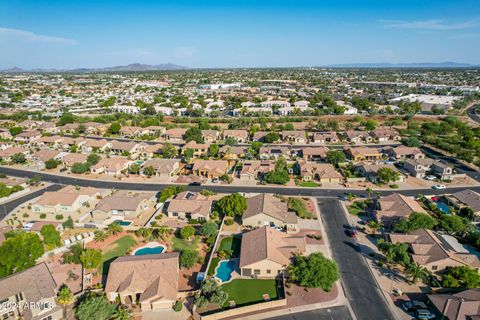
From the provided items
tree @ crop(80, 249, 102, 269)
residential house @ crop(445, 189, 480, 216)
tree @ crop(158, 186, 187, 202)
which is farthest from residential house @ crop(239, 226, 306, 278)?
residential house @ crop(445, 189, 480, 216)

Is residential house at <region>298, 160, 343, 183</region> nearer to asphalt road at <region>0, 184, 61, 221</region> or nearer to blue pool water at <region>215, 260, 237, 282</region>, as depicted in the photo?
blue pool water at <region>215, 260, 237, 282</region>

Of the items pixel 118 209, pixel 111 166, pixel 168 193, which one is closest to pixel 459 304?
pixel 168 193

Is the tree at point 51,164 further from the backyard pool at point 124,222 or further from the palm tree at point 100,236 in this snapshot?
the palm tree at point 100,236

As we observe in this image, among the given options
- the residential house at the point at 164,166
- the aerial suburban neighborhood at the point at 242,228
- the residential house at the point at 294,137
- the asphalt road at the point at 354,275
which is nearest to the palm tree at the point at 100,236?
the aerial suburban neighborhood at the point at 242,228

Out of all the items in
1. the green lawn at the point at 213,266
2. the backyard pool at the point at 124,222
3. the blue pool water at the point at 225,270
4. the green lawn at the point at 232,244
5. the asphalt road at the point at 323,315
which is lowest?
the asphalt road at the point at 323,315

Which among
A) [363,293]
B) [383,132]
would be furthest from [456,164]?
[363,293]

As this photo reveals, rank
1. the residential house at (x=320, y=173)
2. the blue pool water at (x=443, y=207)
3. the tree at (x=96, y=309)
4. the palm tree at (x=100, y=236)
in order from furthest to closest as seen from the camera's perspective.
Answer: the residential house at (x=320, y=173), the blue pool water at (x=443, y=207), the palm tree at (x=100, y=236), the tree at (x=96, y=309)
